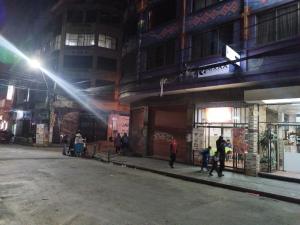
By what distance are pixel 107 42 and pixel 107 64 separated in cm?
331

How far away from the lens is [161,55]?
19984 millimetres

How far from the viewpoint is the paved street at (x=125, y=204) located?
21.2 feet

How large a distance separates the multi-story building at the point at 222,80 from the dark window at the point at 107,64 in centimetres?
1724

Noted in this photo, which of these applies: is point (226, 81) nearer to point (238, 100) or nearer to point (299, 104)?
point (238, 100)

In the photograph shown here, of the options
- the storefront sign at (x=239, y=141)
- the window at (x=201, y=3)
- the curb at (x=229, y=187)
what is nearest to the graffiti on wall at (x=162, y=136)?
the curb at (x=229, y=187)

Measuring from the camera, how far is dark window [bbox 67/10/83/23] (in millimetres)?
39406

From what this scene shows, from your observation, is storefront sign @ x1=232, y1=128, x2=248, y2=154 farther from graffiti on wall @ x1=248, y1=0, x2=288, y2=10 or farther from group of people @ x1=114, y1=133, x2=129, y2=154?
group of people @ x1=114, y1=133, x2=129, y2=154

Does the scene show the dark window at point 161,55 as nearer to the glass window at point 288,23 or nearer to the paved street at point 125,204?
the glass window at point 288,23

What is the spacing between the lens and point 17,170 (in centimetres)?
1299

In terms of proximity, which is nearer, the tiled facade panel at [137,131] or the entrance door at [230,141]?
the entrance door at [230,141]

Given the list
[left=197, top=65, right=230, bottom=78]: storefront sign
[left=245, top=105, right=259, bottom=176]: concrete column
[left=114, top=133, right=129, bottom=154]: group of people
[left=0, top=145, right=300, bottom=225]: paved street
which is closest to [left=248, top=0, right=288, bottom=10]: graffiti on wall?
[left=197, top=65, right=230, bottom=78]: storefront sign

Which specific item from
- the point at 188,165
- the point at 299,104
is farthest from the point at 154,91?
the point at 299,104

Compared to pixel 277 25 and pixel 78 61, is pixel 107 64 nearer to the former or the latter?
pixel 78 61

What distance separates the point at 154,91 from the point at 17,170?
9789 mm
